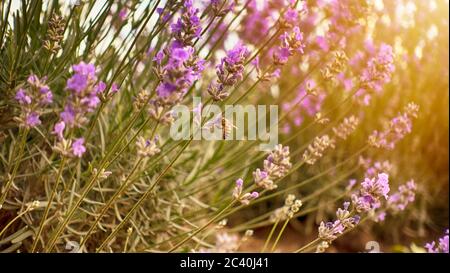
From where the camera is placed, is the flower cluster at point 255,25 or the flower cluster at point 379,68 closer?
the flower cluster at point 379,68

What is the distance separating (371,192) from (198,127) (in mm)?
499

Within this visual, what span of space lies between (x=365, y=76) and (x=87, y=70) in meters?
1.25

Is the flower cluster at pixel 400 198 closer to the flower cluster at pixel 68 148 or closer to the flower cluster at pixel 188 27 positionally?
the flower cluster at pixel 188 27

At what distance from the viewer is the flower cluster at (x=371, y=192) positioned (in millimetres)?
1262

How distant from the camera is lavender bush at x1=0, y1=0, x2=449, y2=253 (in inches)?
48.5

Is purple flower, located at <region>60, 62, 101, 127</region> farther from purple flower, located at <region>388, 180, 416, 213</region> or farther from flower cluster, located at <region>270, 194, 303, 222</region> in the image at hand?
purple flower, located at <region>388, 180, 416, 213</region>

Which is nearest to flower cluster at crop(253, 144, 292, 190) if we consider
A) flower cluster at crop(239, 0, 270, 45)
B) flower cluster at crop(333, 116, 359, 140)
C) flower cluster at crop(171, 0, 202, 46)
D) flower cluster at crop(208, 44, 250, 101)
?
flower cluster at crop(208, 44, 250, 101)

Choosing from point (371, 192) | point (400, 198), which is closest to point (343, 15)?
point (400, 198)

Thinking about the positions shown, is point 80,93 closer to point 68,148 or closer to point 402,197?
point 68,148

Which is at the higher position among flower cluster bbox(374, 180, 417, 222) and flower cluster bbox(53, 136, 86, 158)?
flower cluster bbox(374, 180, 417, 222)

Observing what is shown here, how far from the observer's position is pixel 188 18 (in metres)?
1.18

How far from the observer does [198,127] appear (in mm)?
1536

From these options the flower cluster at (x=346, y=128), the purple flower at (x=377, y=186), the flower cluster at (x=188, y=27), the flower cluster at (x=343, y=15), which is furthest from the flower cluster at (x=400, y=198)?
the flower cluster at (x=188, y=27)
